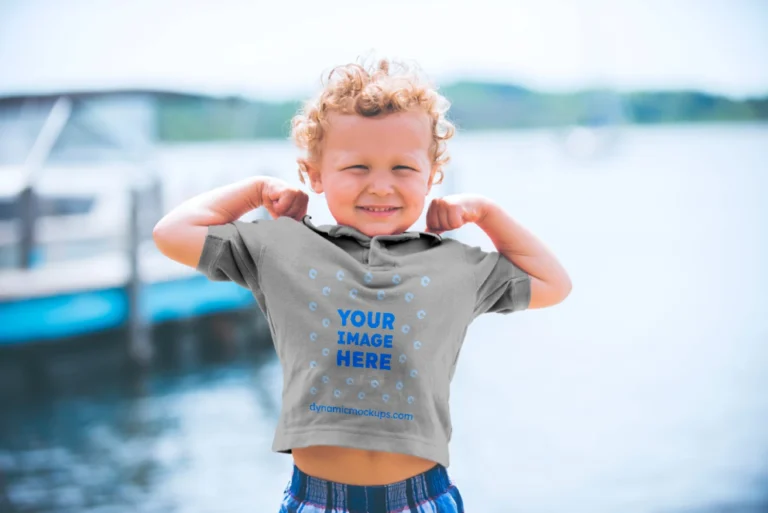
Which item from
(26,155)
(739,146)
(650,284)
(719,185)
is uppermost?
(739,146)

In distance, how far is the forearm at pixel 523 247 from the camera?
94 cm

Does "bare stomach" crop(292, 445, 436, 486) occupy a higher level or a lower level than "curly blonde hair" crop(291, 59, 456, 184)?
lower

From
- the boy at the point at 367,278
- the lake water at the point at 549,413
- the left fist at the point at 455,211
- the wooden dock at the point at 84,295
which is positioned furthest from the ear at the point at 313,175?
the wooden dock at the point at 84,295

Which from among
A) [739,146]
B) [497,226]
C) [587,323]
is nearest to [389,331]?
[497,226]

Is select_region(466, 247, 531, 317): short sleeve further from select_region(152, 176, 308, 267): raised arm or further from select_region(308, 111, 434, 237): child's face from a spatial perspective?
select_region(152, 176, 308, 267): raised arm

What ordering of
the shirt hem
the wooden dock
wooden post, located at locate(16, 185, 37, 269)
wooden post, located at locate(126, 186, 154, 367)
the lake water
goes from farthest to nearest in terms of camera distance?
wooden post, located at locate(16, 185, 37, 269)
the wooden dock
wooden post, located at locate(126, 186, 154, 367)
the lake water
the shirt hem

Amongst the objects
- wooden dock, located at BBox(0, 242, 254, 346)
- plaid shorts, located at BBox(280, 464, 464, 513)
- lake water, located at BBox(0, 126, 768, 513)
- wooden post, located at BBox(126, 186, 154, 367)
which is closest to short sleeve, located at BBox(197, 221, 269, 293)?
plaid shorts, located at BBox(280, 464, 464, 513)

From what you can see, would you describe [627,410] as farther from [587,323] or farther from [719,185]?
[719,185]

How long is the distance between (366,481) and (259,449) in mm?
3845

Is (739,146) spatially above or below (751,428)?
above

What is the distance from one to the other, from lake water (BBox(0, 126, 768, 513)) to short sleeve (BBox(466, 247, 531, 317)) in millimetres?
2301

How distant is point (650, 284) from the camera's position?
27.0 feet

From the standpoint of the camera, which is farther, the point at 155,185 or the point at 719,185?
the point at 719,185

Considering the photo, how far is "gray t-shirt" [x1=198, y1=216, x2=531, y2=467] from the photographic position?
84 cm
